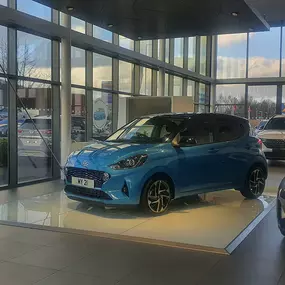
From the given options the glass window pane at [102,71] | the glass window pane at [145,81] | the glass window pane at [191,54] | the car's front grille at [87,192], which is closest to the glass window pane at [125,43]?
the glass window pane at [102,71]

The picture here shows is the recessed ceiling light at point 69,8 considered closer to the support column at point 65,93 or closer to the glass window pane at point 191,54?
the support column at point 65,93

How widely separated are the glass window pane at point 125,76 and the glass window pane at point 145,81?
2.43ft

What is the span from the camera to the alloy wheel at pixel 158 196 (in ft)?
21.1

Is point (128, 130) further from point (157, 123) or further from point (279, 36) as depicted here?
point (279, 36)

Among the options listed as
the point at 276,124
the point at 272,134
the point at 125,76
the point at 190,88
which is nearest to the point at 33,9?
the point at 125,76

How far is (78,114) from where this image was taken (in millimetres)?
11875

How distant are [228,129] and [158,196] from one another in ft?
7.07

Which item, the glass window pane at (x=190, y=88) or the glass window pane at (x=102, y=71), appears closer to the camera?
the glass window pane at (x=102, y=71)

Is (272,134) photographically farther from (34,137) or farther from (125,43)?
(34,137)

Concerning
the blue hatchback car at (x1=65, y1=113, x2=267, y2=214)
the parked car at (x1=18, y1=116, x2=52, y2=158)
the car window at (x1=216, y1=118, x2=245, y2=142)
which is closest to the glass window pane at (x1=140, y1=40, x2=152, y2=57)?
the parked car at (x1=18, y1=116, x2=52, y2=158)

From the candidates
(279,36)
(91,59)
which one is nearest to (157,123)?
(91,59)

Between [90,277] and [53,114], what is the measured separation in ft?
23.7

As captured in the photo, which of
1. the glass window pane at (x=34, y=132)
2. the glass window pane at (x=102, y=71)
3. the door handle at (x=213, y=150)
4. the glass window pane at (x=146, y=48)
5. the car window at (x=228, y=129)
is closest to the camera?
the door handle at (x=213, y=150)

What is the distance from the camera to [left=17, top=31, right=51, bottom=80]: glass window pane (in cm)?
965
